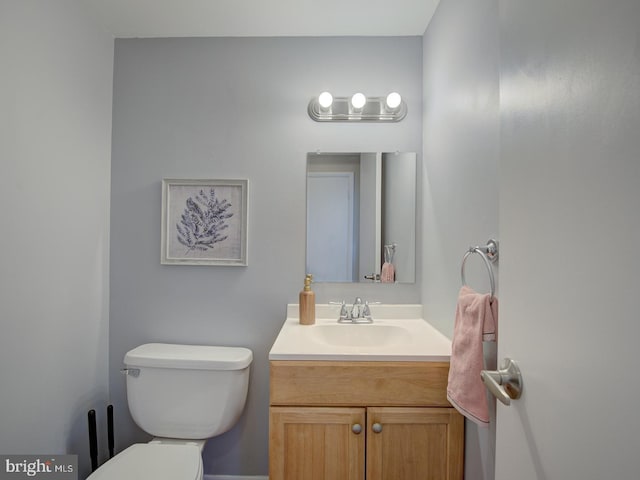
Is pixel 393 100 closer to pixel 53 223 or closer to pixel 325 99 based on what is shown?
pixel 325 99

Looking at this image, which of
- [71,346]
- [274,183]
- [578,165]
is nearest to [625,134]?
[578,165]

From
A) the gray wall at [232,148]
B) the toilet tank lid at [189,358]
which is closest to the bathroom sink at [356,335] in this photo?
the gray wall at [232,148]

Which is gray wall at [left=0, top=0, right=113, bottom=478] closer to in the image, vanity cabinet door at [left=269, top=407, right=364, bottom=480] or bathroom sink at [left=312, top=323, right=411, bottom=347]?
vanity cabinet door at [left=269, top=407, right=364, bottom=480]

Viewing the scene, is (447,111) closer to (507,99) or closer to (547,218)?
(507,99)

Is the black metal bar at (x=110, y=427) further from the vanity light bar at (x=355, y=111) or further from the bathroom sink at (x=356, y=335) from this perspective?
the vanity light bar at (x=355, y=111)

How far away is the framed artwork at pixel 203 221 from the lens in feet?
6.06

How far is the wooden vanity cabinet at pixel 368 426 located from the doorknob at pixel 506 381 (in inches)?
25.0

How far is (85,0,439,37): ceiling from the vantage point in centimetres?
161

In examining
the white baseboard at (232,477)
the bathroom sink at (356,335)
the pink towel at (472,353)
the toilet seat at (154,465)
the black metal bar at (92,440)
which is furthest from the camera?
the white baseboard at (232,477)

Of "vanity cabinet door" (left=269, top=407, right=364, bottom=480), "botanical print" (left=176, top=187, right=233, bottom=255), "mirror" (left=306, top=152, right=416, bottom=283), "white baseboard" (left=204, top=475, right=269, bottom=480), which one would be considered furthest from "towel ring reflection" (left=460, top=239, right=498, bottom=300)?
"white baseboard" (left=204, top=475, right=269, bottom=480)

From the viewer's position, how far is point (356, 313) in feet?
5.81

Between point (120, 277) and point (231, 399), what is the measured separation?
34.7 inches

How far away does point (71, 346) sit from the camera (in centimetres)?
159
